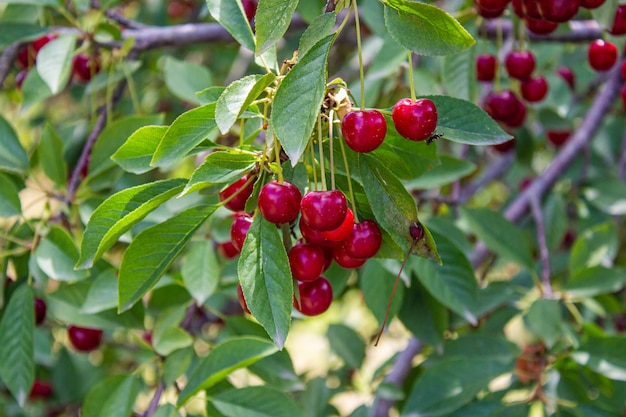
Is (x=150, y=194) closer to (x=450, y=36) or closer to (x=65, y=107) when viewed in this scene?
(x=450, y=36)

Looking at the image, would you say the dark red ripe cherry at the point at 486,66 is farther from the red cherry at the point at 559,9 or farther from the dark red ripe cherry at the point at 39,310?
the dark red ripe cherry at the point at 39,310

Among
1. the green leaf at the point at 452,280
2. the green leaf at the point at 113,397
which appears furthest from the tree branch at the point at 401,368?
the green leaf at the point at 113,397

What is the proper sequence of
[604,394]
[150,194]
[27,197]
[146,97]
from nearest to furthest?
1. [150,194]
2. [604,394]
3. [146,97]
4. [27,197]

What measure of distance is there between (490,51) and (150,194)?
128 centimetres

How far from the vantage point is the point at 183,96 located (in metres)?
1.79

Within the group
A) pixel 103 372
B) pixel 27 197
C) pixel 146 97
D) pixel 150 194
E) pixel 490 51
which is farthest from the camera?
pixel 27 197

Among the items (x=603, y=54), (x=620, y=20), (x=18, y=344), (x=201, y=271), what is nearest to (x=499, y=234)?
(x=603, y=54)

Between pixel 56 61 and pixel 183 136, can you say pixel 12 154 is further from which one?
pixel 183 136

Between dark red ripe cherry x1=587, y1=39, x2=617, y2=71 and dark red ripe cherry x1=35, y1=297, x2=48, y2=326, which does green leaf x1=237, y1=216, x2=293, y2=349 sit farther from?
dark red ripe cherry x1=587, y1=39, x2=617, y2=71

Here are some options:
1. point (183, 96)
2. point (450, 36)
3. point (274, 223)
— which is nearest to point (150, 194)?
point (274, 223)

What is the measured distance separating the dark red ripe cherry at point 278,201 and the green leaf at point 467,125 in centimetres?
24

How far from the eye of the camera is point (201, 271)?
1.36 meters

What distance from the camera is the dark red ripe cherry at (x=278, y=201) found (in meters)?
0.89

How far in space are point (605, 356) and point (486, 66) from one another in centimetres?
71
